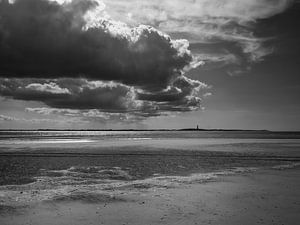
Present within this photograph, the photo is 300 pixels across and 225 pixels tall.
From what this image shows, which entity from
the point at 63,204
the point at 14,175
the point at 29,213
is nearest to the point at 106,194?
the point at 63,204

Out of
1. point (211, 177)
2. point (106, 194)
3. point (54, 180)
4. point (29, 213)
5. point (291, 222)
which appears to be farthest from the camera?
point (211, 177)

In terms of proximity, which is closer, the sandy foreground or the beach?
the sandy foreground

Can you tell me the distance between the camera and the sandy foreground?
1611cm

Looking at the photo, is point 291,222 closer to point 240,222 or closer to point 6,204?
point 240,222

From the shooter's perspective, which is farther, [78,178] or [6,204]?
[78,178]

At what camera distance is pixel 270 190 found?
23719 millimetres

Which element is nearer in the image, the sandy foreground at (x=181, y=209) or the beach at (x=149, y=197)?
the sandy foreground at (x=181, y=209)

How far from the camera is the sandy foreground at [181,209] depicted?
52.9ft

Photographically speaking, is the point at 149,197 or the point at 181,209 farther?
the point at 149,197

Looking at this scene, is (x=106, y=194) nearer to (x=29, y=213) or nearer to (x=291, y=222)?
(x=29, y=213)

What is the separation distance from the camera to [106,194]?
22219mm

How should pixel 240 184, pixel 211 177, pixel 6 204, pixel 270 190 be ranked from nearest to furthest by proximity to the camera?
pixel 6 204 → pixel 270 190 → pixel 240 184 → pixel 211 177

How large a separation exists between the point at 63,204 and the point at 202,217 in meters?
8.07

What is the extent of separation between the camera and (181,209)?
1820cm
